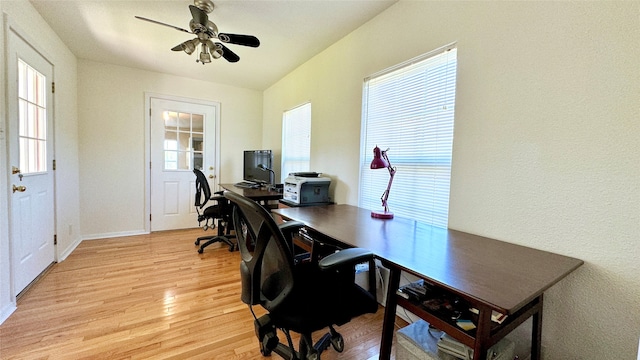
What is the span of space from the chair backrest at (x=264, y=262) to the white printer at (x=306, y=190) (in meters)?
1.34

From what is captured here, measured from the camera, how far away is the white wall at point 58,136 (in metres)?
1.81

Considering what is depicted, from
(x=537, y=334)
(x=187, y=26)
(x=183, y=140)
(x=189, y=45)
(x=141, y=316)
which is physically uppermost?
(x=187, y=26)

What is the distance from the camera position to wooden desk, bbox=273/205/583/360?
0.86 meters

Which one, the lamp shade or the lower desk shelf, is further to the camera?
the lamp shade

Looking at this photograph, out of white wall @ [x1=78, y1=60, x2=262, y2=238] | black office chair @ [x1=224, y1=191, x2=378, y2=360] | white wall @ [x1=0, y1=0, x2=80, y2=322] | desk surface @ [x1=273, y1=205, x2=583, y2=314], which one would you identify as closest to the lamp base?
desk surface @ [x1=273, y1=205, x2=583, y2=314]

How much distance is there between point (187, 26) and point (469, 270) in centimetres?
305

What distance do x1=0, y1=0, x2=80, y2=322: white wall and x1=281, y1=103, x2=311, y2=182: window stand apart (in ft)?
8.42

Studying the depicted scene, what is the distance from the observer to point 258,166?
3.63 metres

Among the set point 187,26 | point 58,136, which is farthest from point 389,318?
point 58,136

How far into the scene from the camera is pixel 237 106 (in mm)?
4531

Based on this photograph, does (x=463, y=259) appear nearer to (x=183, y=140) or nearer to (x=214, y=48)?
(x=214, y=48)

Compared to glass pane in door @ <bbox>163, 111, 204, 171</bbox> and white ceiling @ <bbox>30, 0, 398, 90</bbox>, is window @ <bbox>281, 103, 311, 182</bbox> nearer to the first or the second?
white ceiling @ <bbox>30, 0, 398, 90</bbox>

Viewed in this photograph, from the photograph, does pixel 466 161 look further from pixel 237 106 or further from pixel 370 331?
pixel 237 106

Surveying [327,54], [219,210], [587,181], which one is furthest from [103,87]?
[587,181]
